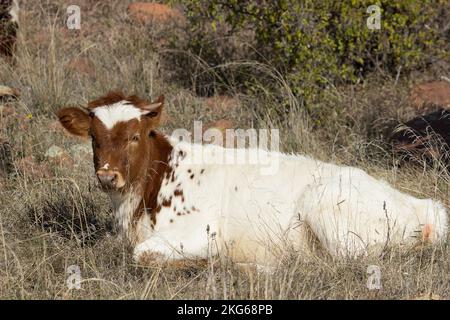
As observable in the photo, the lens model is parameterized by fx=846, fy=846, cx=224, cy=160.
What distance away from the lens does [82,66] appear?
12.2 meters

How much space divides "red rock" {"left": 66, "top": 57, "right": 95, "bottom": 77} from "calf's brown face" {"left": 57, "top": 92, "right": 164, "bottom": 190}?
5.48 metres

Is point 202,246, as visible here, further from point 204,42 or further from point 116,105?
point 204,42

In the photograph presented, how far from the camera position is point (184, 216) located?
637 centimetres

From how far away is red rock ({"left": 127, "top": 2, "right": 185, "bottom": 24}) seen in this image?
14.1m

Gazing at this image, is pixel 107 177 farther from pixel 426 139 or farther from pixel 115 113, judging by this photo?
pixel 426 139

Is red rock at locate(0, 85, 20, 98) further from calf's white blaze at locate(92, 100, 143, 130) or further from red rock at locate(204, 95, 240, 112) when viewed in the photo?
calf's white blaze at locate(92, 100, 143, 130)

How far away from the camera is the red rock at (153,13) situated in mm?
14125

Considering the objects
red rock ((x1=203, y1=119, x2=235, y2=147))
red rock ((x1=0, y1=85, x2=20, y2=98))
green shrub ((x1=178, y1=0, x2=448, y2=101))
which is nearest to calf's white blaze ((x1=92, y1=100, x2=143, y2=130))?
red rock ((x1=203, y1=119, x2=235, y2=147))

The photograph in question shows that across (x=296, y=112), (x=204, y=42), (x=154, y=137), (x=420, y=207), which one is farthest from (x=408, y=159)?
(x=204, y=42)

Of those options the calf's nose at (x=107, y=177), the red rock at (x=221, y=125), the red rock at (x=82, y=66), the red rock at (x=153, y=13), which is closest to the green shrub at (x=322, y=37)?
the red rock at (x=221, y=125)

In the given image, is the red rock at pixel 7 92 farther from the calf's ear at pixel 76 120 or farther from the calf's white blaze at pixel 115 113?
the calf's white blaze at pixel 115 113

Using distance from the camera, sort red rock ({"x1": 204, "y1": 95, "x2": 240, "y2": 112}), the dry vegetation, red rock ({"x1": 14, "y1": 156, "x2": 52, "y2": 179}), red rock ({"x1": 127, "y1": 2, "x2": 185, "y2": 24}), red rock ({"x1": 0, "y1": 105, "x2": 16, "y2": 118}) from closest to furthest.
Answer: the dry vegetation < red rock ({"x1": 14, "y1": 156, "x2": 52, "y2": 179}) < red rock ({"x1": 0, "y1": 105, "x2": 16, "y2": 118}) < red rock ({"x1": 204, "y1": 95, "x2": 240, "y2": 112}) < red rock ({"x1": 127, "y1": 2, "x2": 185, "y2": 24})

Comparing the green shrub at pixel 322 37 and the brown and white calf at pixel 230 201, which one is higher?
the green shrub at pixel 322 37

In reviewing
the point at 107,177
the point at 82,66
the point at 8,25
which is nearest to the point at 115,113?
the point at 107,177
